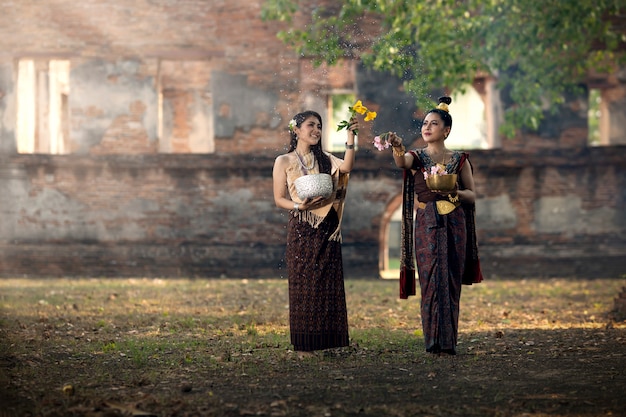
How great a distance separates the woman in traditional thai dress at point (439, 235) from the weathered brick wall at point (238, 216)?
9944 mm

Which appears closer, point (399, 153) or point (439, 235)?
point (399, 153)

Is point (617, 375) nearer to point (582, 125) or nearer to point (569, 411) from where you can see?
point (569, 411)

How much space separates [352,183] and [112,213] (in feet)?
14.4

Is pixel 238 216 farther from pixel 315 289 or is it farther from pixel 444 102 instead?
pixel 315 289

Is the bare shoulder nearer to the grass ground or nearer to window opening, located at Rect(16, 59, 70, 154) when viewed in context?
the grass ground

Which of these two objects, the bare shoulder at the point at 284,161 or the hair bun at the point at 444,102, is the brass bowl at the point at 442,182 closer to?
the hair bun at the point at 444,102

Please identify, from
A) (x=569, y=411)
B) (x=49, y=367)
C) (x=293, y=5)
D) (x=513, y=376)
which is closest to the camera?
(x=569, y=411)

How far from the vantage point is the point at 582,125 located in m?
18.5

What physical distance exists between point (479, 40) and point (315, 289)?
9783 millimetres

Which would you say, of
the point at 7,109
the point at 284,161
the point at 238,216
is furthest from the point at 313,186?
the point at 7,109

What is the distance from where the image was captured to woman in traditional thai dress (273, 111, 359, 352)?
8.01 metres

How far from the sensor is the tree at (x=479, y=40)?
594 inches

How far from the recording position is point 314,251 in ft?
26.4

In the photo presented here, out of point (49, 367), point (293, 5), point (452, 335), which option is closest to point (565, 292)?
point (293, 5)
